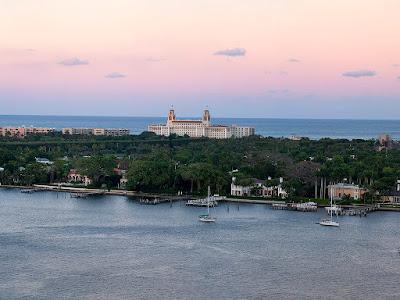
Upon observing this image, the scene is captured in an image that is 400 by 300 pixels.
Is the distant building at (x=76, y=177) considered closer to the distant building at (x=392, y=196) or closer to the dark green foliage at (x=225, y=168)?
the dark green foliage at (x=225, y=168)

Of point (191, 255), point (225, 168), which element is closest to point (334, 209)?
point (191, 255)

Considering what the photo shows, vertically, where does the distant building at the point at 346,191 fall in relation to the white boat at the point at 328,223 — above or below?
above

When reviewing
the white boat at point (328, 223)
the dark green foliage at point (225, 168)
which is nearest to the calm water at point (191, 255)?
the white boat at point (328, 223)

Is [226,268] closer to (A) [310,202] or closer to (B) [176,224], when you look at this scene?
(B) [176,224]

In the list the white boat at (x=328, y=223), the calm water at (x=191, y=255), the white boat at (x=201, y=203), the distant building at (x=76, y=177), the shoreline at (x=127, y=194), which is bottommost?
the calm water at (x=191, y=255)

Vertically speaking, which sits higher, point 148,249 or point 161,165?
point 161,165

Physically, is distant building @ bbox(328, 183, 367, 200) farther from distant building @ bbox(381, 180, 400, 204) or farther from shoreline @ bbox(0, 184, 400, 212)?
shoreline @ bbox(0, 184, 400, 212)

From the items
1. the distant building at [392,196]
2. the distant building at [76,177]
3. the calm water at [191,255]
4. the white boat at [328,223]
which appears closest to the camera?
the calm water at [191,255]

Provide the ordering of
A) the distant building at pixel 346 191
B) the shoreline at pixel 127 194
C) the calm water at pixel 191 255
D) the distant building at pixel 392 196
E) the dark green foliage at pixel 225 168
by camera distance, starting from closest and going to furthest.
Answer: the calm water at pixel 191 255 < the shoreline at pixel 127 194 < the distant building at pixel 392 196 < the distant building at pixel 346 191 < the dark green foliage at pixel 225 168

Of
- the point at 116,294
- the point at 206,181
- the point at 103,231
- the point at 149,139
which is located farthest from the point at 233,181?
the point at 149,139
